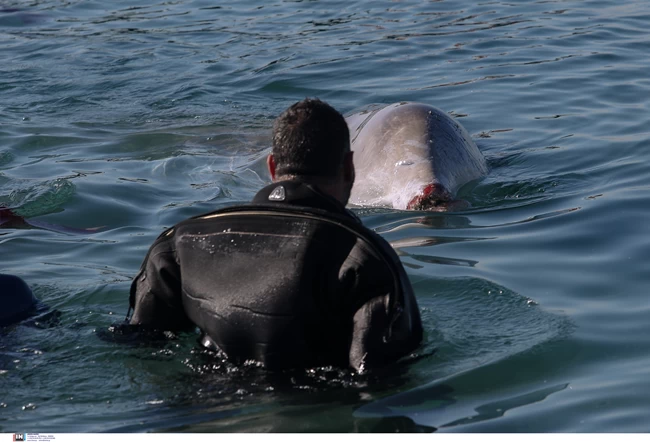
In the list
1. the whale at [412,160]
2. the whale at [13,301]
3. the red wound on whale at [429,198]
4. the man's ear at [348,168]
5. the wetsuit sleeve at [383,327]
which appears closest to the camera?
the wetsuit sleeve at [383,327]

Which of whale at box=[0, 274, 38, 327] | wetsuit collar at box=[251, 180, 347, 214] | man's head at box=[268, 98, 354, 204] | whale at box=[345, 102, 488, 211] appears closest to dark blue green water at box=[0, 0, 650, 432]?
whale at box=[0, 274, 38, 327]

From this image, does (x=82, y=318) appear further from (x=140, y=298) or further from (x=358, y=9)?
(x=358, y=9)

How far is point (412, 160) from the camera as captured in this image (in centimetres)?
746

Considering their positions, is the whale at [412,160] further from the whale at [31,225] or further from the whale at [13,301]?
the whale at [13,301]

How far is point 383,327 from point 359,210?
10.9ft

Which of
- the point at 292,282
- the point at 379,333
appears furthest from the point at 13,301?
the point at 379,333

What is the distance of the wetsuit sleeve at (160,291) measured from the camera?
14.0ft

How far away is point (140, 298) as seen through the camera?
4.41m

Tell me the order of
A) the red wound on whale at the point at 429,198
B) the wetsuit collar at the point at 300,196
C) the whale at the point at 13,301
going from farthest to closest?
the red wound on whale at the point at 429,198
the whale at the point at 13,301
the wetsuit collar at the point at 300,196

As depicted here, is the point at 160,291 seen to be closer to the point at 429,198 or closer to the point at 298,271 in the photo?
the point at 298,271

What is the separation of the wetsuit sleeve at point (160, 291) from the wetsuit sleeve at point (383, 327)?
817 millimetres

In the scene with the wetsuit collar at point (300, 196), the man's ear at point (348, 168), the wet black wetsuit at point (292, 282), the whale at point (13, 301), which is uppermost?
the man's ear at point (348, 168)

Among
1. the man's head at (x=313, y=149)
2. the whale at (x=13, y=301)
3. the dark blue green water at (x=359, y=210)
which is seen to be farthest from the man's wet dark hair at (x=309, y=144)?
the whale at (x=13, y=301)

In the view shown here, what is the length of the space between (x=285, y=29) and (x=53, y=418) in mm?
11198
